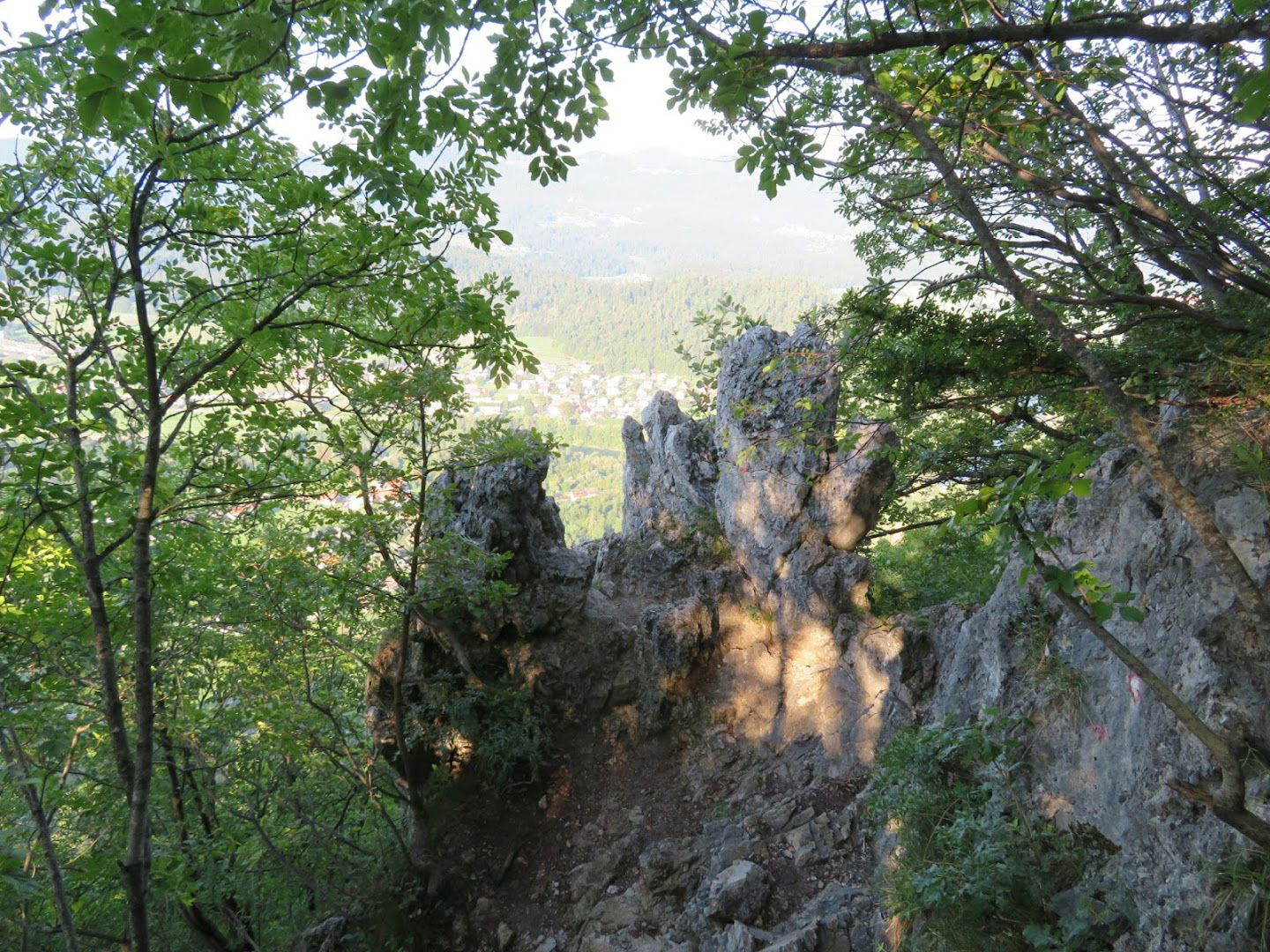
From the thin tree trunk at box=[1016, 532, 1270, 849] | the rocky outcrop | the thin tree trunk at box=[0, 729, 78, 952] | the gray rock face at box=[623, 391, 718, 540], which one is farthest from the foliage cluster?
the gray rock face at box=[623, 391, 718, 540]

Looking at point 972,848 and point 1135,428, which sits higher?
point 1135,428

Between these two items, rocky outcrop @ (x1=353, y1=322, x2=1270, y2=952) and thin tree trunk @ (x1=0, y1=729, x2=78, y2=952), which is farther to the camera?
rocky outcrop @ (x1=353, y1=322, x2=1270, y2=952)

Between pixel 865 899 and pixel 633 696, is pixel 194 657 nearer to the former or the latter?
pixel 633 696

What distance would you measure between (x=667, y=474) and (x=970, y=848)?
27.1ft

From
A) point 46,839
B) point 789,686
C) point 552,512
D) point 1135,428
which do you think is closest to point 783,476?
point 789,686

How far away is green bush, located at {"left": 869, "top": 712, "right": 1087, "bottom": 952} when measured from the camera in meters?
4.02

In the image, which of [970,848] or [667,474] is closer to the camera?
[970,848]

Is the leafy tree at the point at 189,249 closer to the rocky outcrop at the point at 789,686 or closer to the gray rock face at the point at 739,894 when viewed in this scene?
the rocky outcrop at the point at 789,686

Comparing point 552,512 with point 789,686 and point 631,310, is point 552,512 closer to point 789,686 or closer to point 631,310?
point 789,686

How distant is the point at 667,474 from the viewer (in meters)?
12.1

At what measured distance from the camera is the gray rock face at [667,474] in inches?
455

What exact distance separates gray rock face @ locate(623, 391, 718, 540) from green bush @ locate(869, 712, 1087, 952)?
614cm

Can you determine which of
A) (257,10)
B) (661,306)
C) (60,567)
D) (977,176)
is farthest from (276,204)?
(661,306)

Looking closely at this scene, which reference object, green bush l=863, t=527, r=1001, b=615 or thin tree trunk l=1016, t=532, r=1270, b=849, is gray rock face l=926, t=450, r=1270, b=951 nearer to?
thin tree trunk l=1016, t=532, r=1270, b=849
